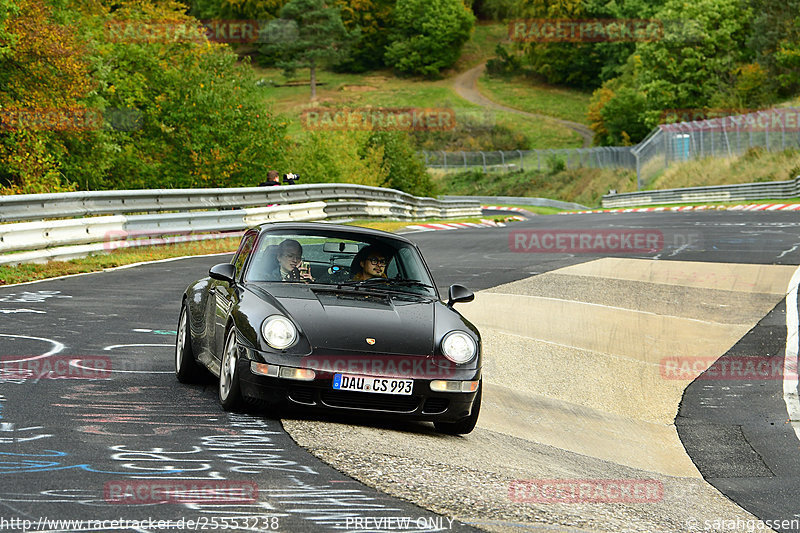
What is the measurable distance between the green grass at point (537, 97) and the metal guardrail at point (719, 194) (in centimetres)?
6282

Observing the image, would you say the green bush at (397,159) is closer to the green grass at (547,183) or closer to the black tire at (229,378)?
the green grass at (547,183)

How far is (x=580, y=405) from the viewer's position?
10391 millimetres

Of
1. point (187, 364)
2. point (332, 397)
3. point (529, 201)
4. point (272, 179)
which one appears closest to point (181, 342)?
point (187, 364)

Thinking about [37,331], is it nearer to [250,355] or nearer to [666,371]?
[250,355]

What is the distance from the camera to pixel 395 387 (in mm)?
6996

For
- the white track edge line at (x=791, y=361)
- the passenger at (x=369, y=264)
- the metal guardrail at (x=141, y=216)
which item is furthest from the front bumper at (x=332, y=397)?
the metal guardrail at (x=141, y=216)

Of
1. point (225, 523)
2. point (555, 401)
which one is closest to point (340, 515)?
point (225, 523)

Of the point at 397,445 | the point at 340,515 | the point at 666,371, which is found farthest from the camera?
the point at 666,371

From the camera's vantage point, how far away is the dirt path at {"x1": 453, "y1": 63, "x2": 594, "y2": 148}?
114850mm

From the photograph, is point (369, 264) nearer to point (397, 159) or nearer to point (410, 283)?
point (410, 283)

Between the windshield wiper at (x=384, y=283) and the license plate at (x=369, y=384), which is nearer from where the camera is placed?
the license plate at (x=369, y=384)

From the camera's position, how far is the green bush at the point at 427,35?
140625mm

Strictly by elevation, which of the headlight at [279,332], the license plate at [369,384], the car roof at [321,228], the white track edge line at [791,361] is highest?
the car roof at [321,228]

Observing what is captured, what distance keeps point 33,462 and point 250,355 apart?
6.07 feet
